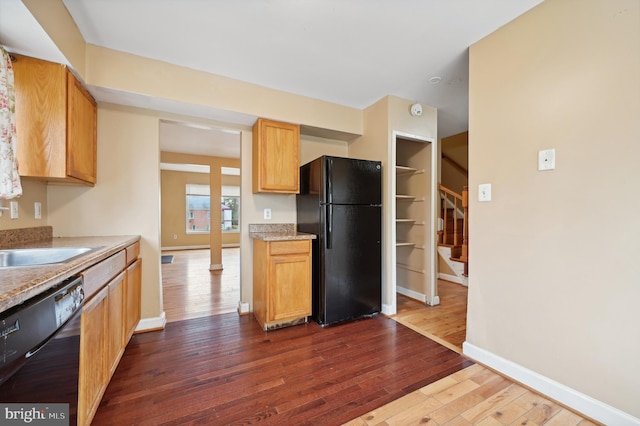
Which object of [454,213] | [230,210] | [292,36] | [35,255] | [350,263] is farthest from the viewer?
[230,210]

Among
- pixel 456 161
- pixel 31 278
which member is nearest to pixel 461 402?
pixel 31 278

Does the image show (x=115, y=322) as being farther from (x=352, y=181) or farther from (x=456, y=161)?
(x=456, y=161)

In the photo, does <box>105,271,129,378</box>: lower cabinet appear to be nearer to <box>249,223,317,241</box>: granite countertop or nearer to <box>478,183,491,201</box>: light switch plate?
<box>249,223,317,241</box>: granite countertop

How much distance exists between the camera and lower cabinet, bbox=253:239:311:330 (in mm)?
2471

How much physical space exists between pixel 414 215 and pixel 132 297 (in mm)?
3161

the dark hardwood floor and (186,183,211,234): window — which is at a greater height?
(186,183,211,234): window

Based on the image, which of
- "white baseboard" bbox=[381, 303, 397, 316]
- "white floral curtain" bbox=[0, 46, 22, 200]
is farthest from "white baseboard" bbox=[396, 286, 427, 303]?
"white floral curtain" bbox=[0, 46, 22, 200]

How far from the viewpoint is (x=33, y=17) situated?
135 centimetres

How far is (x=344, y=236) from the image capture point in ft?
8.77

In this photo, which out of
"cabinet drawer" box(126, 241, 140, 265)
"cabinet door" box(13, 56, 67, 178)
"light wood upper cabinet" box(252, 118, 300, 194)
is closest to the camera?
"cabinet door" box(13, 56, 67, 178)

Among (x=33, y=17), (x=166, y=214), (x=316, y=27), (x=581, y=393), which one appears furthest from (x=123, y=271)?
(x=166, y=214)

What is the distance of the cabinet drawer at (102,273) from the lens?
1250 mm

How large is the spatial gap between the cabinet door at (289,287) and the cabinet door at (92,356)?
1.25 m

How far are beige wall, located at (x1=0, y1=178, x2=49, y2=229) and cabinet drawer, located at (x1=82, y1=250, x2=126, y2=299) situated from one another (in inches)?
26.9
